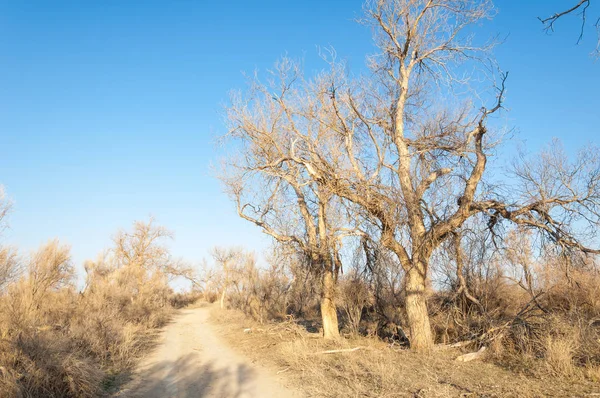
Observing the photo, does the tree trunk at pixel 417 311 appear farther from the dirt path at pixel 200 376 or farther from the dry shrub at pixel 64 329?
the dry shrub at pixel 64 329

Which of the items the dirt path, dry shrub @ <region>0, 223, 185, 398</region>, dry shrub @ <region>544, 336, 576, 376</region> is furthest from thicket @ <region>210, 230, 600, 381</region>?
dry shrub @ <region>0, 223, 185, 398</region>

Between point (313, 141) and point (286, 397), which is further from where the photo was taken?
point (313, 141)

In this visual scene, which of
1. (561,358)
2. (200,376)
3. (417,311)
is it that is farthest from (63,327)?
(561,358)

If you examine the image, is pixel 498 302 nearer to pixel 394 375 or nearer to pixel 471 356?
pixel 471 356

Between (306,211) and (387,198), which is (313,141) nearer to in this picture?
(306,211)

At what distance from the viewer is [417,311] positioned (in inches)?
Answer: 385

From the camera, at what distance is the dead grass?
20.4 ft

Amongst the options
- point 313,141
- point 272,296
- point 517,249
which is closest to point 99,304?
point 272,296

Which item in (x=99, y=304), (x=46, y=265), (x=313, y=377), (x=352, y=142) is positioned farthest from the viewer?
(x=99, y=304)

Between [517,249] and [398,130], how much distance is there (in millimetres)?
4608

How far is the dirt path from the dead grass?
22.7 inches

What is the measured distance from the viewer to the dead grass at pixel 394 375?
623 centimetres

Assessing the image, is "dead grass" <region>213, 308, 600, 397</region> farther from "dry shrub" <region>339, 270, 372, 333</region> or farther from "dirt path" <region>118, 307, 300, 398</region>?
"dry shrub" <region>339, 270, 372, 333</region>

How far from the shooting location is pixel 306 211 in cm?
1333
